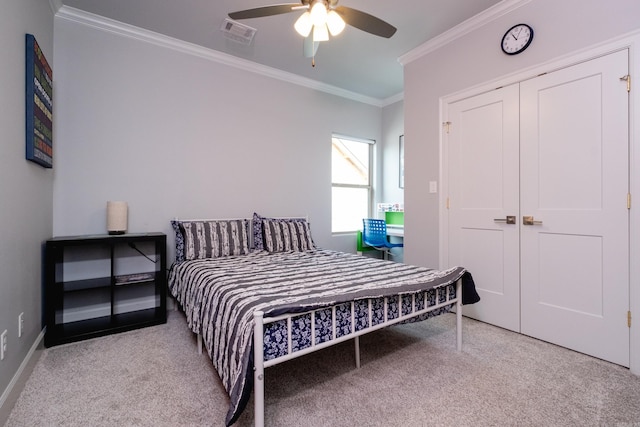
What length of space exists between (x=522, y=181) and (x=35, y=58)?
3.55m

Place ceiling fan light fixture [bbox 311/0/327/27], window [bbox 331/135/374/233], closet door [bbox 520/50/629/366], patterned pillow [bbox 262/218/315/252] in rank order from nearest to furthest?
1. ceiling fan light fixture [bbox 311/0/327/27]
2. closet door [bbox 520/50/629/366]
3. patterned pillow [bbox 262/218/315/252]
4. window [bbox 331/135/374/233]

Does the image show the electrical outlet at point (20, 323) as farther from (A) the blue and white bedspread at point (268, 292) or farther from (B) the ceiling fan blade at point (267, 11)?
(B) the ceiling fan blade at point (267, 11)

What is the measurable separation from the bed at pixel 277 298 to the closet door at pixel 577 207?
0.67 meters

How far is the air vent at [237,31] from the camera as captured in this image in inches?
106

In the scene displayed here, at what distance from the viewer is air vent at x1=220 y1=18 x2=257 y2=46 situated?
2.70 meters

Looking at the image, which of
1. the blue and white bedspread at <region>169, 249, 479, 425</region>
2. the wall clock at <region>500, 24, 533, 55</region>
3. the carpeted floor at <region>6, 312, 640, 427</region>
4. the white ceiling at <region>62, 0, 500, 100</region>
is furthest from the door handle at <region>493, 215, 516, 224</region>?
the white ceiling at <region>62, 0, 500, 100</region>

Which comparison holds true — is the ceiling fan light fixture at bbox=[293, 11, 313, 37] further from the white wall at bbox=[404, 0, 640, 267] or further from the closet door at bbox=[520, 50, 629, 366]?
the closet door at bbox=[520, 50, 629, 366]

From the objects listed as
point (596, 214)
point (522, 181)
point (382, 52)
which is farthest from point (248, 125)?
point (596, 214)

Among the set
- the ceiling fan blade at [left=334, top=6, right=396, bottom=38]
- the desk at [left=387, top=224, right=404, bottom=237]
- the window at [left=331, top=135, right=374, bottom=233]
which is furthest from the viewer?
the window at [left=331, top=135, right=374, bottom=233]

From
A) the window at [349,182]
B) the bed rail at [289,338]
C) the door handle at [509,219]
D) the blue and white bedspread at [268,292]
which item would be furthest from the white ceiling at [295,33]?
the bed rail at [289,338]

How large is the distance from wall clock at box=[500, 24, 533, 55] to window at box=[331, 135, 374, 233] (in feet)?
7.36

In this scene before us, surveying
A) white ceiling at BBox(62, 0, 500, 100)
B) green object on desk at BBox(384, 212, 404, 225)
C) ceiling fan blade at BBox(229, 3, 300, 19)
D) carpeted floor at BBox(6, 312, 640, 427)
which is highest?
white ceiling at BBox(62, 0, 500, 100)

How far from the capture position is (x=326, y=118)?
4055 millimetres

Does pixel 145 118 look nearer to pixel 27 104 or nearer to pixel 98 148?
pixel 98 148
